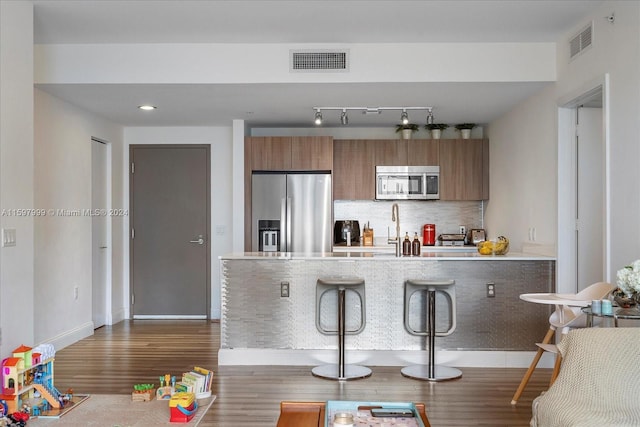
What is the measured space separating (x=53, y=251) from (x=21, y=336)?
5.49ft

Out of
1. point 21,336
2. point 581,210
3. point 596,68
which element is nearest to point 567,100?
point 596,68

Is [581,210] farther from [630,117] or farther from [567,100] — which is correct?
[630,117]

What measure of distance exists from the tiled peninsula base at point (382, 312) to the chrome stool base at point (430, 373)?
0.42 ft

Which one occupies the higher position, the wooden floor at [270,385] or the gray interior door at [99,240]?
the gray interior door at [99,240]

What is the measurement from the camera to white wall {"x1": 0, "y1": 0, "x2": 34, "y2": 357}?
3.74 meters

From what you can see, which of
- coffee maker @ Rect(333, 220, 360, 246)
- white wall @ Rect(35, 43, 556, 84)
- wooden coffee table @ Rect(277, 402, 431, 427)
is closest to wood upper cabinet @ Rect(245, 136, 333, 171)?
coffee maker @ Rect(333, 220, 360, 246)

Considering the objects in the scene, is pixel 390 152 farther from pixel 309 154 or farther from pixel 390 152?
pixel 309 154

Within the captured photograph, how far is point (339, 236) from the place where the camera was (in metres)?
7.17

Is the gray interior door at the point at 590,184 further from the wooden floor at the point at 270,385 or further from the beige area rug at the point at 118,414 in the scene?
the beige area rug at the point at 118,414

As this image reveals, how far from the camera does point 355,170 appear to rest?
6938 millimetres

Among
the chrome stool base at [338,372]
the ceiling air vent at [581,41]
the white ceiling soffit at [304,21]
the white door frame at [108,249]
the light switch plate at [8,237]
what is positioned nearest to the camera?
the light switch plate at [8,237]

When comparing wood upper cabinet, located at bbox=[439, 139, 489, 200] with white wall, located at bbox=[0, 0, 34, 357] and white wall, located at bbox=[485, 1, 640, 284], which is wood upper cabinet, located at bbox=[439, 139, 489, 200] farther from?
white wall, located at bbox=[0, 0, 34, 357]

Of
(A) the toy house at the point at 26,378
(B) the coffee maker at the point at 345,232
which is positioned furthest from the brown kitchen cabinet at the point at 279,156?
(A) the toy house at the point at 26,378

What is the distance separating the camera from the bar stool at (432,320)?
455cm
